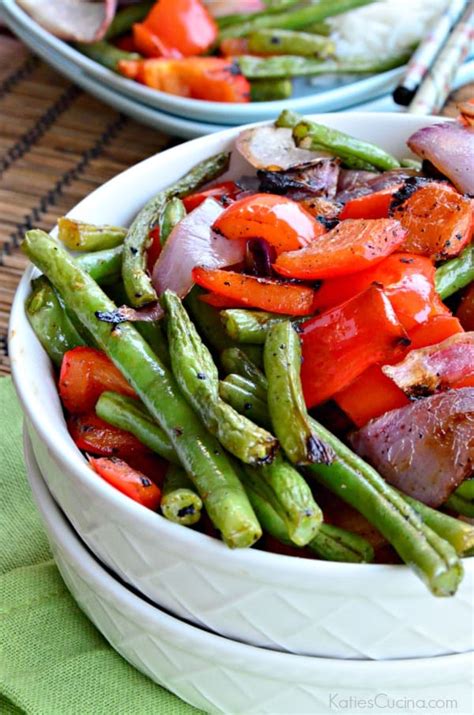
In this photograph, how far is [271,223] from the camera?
2.00 m

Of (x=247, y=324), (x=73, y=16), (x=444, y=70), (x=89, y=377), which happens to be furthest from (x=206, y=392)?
(x=73, y=16)

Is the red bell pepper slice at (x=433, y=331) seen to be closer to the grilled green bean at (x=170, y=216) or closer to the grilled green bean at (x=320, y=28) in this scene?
the grilled green bean at (x=170, y=216)

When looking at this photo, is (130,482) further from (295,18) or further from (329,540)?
(295,18)

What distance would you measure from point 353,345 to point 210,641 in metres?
0.60

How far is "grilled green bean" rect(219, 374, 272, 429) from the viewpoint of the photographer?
69.0 inches

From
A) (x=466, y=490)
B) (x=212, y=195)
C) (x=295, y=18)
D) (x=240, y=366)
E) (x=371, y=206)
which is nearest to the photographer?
(x=466, y=490)

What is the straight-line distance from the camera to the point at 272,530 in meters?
1.63

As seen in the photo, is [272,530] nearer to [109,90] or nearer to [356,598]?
[356,598]

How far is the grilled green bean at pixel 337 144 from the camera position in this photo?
90.8 inches

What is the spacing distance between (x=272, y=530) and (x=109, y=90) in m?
2.60

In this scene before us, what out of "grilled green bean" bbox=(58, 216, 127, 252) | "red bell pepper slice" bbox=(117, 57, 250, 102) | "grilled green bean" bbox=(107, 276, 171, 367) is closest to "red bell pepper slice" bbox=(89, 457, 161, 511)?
"grilled green bean" bbox=(107, 276, 171, 367)

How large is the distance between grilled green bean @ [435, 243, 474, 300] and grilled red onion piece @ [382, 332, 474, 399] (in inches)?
8.8

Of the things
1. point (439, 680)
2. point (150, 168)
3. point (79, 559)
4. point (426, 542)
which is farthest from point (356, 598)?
point (150, 168)

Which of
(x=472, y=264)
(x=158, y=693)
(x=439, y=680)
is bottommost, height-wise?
(x=158, y=693)
